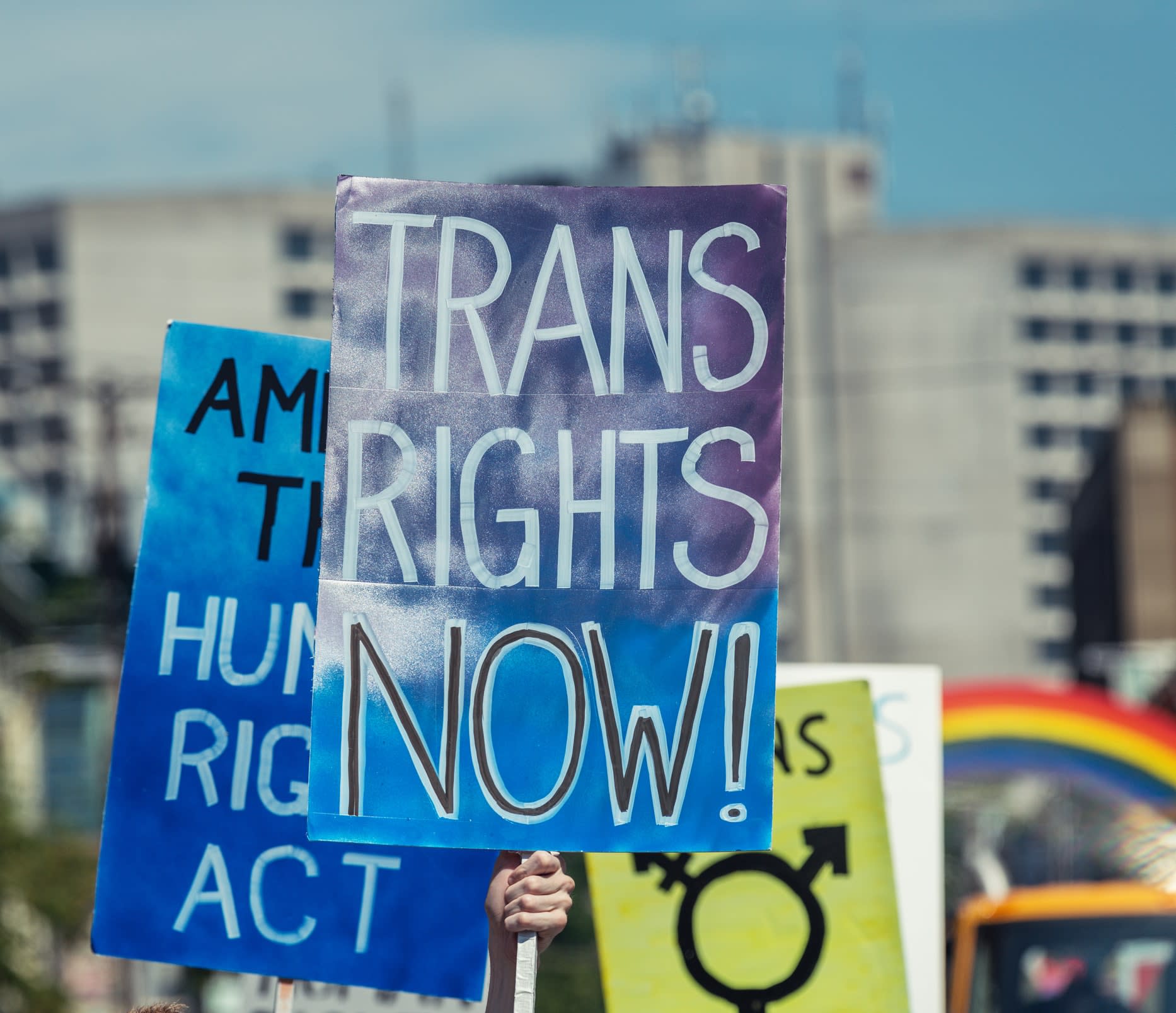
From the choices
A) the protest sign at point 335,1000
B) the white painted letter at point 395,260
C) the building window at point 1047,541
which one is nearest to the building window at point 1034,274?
the building window at point 1047,541

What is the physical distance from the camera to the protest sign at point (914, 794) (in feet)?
21.3

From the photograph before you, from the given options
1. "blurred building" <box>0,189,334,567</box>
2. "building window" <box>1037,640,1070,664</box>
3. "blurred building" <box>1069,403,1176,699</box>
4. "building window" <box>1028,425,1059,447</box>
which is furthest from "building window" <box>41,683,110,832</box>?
"building window" <box>1028,425,1059,447</box>

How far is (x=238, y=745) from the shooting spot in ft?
18.3

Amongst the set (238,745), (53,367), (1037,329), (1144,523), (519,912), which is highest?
(1037,329)

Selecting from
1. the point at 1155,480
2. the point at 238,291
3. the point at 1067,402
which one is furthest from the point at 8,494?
the point at 1067,402

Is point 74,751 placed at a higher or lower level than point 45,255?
lower

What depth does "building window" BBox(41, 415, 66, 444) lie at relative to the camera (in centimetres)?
10756

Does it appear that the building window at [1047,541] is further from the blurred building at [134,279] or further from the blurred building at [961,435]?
the blurred building at [134,279]

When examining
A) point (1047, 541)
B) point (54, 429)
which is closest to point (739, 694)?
point (54, 429)

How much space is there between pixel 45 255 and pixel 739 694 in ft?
339

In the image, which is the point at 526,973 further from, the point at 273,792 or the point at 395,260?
the point at 273,792

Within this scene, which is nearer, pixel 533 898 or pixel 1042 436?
pixel 533 898

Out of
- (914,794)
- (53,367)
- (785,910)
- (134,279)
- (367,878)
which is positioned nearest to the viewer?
(367,878)

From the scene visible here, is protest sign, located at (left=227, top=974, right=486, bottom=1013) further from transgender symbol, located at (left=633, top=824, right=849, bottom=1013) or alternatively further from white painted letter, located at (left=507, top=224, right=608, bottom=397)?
white painted letter, located at (left=507, top=224, right=608, bottom=397)
